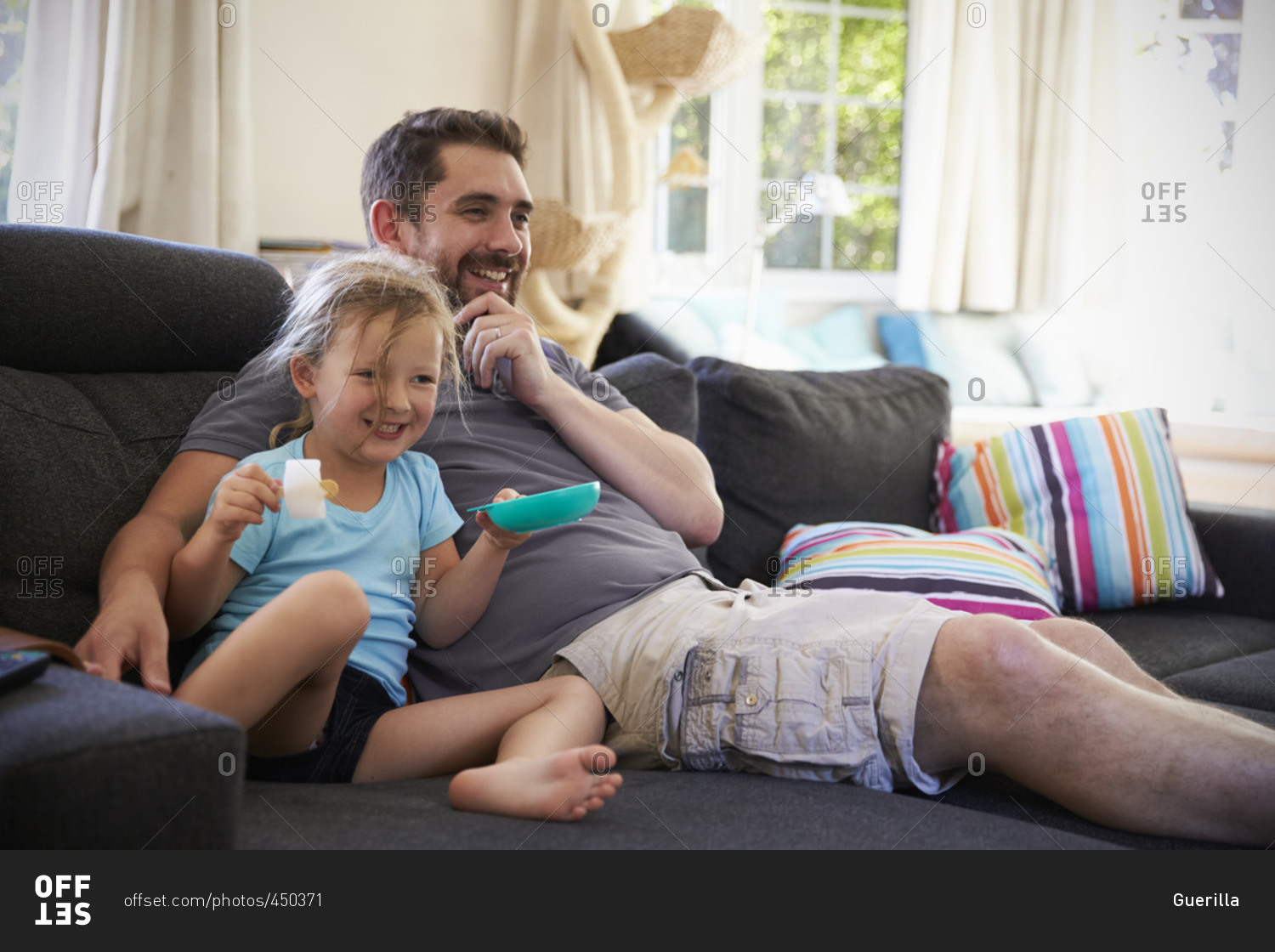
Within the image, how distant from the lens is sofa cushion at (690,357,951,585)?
6.09ft

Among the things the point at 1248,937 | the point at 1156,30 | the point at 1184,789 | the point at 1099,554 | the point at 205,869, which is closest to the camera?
the point at 205,869

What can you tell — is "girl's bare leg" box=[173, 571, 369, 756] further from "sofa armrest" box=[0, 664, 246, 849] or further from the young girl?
"sofa armrest" box=[0, 664, 246, 849]

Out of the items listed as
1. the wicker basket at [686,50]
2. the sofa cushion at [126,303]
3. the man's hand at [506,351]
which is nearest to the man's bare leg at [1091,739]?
the man's hand at [506,351]

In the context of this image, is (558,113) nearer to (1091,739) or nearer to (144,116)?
(144,116)

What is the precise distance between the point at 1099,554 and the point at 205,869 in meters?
1.58

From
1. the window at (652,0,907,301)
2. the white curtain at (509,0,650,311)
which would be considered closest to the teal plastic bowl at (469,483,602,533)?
the white curtain at (509,0,650,311)

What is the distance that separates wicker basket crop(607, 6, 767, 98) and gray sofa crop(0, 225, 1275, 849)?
5.64ft

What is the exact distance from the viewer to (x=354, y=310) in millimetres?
1178

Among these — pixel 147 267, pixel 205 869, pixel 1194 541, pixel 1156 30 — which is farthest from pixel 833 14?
pixel 205 869

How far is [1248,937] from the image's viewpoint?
86 cm

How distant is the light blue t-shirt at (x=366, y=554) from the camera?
3.57ft

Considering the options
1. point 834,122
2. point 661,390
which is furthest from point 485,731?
point 834,122

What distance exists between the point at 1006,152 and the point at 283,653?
4494 mm

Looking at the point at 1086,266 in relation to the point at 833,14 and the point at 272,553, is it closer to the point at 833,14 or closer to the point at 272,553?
the point at 833,14
